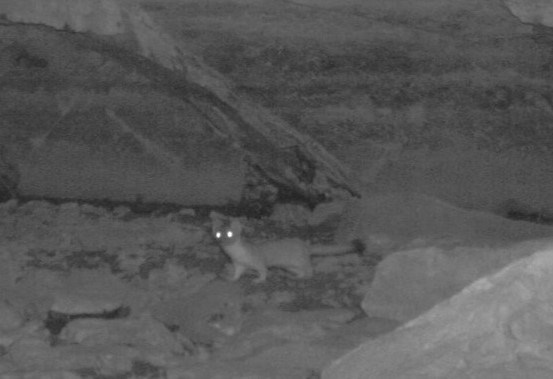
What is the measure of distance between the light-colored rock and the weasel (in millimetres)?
1230

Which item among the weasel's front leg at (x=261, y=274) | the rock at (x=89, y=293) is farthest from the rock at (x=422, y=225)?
the rock at (x=89, y=293)

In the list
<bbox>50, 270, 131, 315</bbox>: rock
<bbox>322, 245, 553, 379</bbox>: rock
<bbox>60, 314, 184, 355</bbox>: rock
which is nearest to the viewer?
<bbox>322, 245, 553, 379</bbox>: rock

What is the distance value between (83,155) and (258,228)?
90 cm

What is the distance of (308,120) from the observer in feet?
15.4

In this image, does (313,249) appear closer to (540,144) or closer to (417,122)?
(417,122)

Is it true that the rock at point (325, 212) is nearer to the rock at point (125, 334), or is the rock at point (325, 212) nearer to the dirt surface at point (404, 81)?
the dirt surface at point (404, 81)

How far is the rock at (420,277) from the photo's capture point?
3.57m

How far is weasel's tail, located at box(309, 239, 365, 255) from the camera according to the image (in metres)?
4.54

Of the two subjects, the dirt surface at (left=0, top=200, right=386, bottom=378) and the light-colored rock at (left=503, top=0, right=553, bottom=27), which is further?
the light-colored rock at (left=503, top=0, right=553, bottom=27)

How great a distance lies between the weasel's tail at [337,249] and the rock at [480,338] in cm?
170

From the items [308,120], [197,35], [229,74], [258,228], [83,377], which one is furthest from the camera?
[258,228]

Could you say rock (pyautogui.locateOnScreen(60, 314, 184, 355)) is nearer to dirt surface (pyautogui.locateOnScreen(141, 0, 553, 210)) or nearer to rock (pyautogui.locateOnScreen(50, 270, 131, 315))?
rock (pyautogui.locateOnScreen(50, 270, 131, 315))

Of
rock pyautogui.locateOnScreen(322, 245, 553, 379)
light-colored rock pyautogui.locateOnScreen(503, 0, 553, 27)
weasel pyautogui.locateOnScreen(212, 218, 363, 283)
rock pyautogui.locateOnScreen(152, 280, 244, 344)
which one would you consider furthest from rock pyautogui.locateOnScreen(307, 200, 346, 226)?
rock pyautogui.locateOnScreen(322, 245, 553, 379)

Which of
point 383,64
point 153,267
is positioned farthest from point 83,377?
point 383,64
